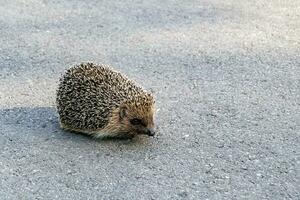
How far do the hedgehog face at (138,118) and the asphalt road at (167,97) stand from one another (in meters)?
0.15

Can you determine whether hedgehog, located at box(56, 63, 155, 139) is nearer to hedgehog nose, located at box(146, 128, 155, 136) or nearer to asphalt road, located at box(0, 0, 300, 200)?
hedgehog nose, located at box(146, 128, 155, 136)

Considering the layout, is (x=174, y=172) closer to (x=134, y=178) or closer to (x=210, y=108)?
(x=134, y=178)

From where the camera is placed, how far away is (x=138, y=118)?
5.18 meters

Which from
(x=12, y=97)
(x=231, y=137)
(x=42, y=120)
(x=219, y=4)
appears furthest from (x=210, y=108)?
(x=219, y=4)

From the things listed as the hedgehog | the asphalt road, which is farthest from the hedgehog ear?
the asphalt road

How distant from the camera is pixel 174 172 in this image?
15.8ft

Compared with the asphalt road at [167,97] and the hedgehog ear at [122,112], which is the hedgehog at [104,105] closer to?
the hedgehog ear at [122,112]

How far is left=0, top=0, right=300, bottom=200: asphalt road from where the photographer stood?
15.5ft

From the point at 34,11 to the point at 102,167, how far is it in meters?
4.11

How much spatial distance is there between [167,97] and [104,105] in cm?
100

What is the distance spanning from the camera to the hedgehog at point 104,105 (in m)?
5.18

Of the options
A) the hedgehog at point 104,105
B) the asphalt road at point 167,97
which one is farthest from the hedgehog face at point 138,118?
the asphalt road at point 167,97

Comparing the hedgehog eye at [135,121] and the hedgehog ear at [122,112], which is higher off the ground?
the hedgehog ear at [122,112]

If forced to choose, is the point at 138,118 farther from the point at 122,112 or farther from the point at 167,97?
the point at 167,97
